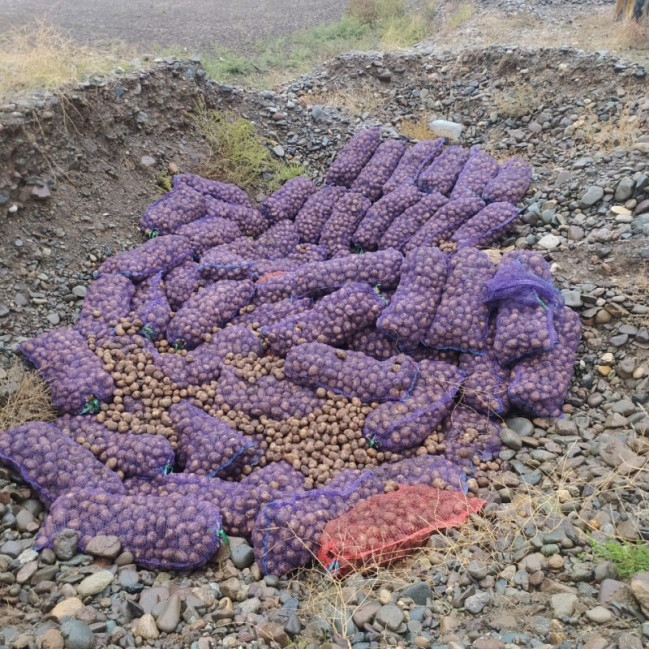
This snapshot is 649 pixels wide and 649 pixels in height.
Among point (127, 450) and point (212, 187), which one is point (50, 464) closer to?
point (127, 450)

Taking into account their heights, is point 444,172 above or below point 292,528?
above

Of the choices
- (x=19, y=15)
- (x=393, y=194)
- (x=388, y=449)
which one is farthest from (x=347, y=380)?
(x=19, y=15)

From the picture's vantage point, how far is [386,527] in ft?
9.04

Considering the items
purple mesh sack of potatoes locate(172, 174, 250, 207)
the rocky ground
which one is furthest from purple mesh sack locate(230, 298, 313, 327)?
purple mesh sack of potatoes locate(172, 174, 250, 207)

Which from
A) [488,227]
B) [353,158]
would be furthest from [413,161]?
[488,227]

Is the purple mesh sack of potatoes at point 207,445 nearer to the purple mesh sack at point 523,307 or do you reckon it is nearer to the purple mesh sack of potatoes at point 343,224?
the purple mesh sack at point 523,307

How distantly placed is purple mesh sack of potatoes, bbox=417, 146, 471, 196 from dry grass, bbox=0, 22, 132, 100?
3065 mm

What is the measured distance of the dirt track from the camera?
1064 cm

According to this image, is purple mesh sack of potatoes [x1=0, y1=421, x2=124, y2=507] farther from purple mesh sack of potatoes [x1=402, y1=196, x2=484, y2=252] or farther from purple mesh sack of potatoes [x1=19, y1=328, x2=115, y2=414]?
purple mesh sack of potatoes [x1=402, y1=196, x2=484, y2=252]

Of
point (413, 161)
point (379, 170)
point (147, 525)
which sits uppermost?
point (413, 161)

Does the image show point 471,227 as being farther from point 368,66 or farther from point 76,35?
point 76,35

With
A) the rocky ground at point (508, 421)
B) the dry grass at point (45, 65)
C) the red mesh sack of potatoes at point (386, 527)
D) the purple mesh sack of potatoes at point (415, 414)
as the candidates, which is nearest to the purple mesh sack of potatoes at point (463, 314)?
the purple mesh sack of potatoes at point (415, 414)

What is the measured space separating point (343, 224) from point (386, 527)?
2997 mm

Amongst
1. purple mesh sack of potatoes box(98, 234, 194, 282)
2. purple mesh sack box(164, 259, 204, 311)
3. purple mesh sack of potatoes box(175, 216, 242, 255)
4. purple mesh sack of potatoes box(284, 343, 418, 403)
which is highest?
purple mesh sack of potatoes box(175, 216, 242, 255)
